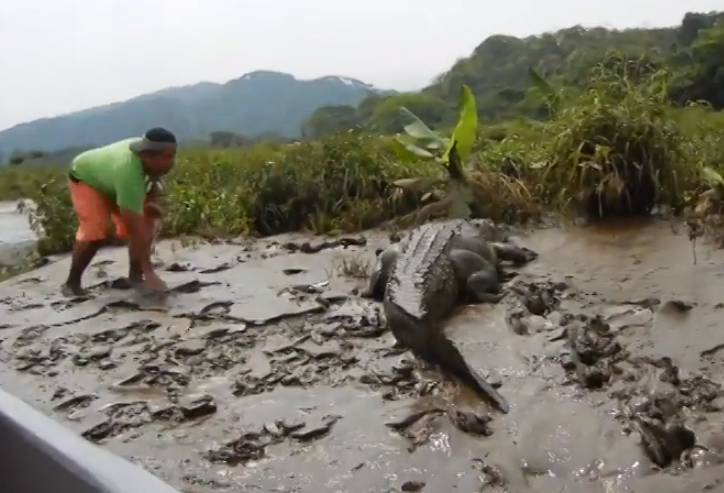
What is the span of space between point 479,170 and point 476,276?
272 centimetres

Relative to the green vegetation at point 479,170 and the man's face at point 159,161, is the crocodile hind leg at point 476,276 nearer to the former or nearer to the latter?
the green vegetation at point 479,170

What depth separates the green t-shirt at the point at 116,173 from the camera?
4.50m

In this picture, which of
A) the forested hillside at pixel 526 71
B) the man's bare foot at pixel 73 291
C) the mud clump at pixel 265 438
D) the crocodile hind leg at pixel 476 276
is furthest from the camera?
the forested hillside at pixel 526 71

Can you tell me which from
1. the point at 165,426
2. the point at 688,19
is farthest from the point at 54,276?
the point at 688,19

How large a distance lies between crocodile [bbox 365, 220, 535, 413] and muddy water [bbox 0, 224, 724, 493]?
8cm

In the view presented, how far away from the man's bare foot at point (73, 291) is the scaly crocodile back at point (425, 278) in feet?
6.51

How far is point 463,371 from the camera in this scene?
9.95 ft

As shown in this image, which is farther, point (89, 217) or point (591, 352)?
point (89, 217)

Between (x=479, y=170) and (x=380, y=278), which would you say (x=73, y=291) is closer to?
(x=380, y=278)

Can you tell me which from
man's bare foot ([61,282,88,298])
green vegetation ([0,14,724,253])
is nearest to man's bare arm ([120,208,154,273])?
man's bare foot ([61,282,88,298])

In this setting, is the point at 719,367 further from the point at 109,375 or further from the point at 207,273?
the point at 207,273

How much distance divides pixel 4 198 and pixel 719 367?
11022 mm

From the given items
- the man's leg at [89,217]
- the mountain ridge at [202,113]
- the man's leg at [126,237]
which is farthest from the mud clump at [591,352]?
the mountain ridge at [202,113]

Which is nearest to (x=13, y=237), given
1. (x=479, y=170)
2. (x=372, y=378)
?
(x=479, y=170)
